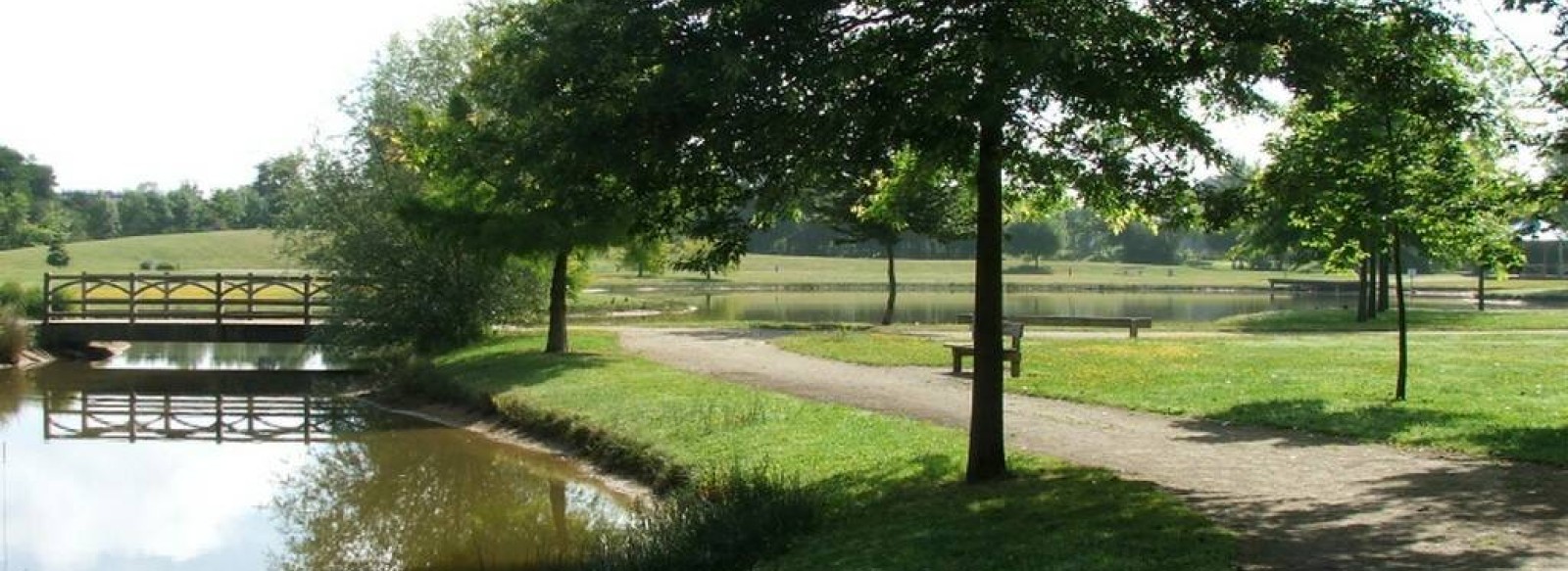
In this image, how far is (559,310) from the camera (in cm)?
2506

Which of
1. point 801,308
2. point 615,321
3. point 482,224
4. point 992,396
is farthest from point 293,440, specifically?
point 801,308

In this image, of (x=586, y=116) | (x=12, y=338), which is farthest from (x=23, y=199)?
(x=586, y=116)

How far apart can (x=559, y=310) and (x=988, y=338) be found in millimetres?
15723

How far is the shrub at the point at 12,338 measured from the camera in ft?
101

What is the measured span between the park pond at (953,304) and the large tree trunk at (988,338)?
32.4m

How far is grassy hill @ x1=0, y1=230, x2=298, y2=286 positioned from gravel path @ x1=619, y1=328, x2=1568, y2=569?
236 feet

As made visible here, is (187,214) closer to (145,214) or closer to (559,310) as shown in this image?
(145,214)

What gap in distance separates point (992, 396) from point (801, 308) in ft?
149

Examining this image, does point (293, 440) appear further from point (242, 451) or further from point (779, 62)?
point (779, 62)

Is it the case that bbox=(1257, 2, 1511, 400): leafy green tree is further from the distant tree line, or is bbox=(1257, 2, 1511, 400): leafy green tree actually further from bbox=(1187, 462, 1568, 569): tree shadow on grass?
the distant tree line

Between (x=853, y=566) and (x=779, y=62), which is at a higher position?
(x=779, y=62)

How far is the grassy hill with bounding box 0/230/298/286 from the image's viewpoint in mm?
80375

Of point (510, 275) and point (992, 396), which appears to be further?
point (510, 275)

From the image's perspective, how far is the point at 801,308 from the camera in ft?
184
